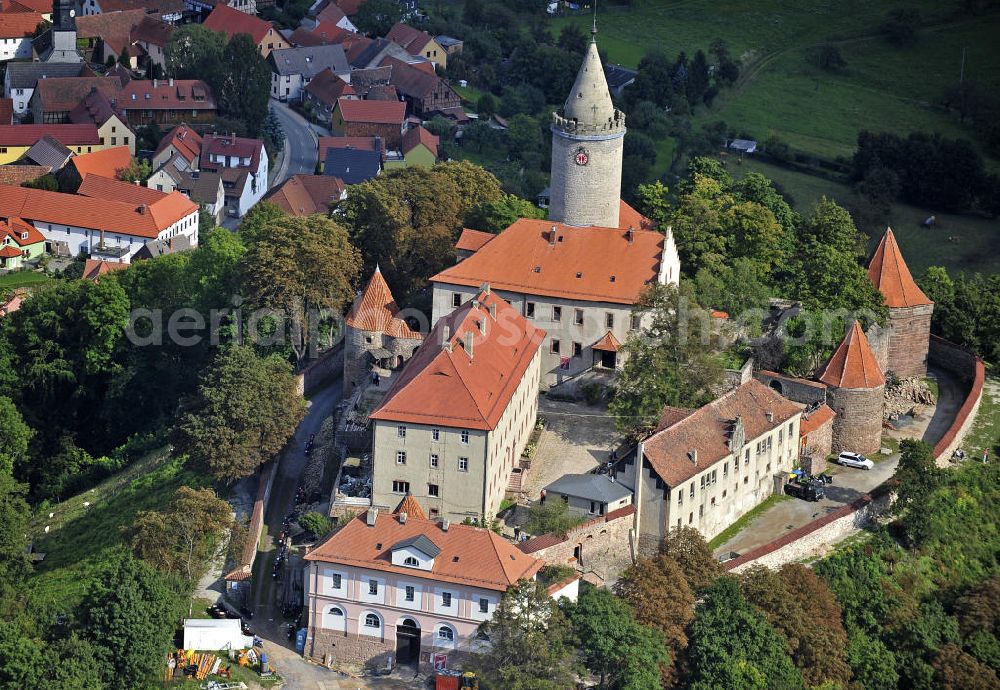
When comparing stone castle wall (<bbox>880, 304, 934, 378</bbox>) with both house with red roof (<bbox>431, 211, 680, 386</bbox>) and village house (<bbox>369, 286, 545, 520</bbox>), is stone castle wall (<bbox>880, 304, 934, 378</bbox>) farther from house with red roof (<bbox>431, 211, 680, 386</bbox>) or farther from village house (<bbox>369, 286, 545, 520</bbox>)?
village house (<bbox>369, 286, 545, 520</bbox>)

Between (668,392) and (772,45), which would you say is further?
(772,45)

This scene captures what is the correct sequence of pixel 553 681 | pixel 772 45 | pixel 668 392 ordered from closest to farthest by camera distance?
pixel 553 681 → pixel 668 392 → pixel 772 45

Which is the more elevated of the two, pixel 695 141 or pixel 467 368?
pixel 467 368

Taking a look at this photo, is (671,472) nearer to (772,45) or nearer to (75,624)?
(75,624)

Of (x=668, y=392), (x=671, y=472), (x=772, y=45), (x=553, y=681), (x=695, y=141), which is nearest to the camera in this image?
(x=553, y=681)

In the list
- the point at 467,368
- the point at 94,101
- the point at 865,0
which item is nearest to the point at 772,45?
the point at 865,0

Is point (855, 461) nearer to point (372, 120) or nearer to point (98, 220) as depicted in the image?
point (98, 220)

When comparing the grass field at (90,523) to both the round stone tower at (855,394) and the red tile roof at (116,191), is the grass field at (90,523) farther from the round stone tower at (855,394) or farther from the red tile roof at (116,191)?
the red tile roof at (116,191)

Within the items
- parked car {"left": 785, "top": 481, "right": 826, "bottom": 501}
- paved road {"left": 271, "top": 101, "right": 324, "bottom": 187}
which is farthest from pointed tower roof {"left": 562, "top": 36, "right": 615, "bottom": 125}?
paved road {"left": 271, "top": 101, "right": 324, "bottom": 187}
